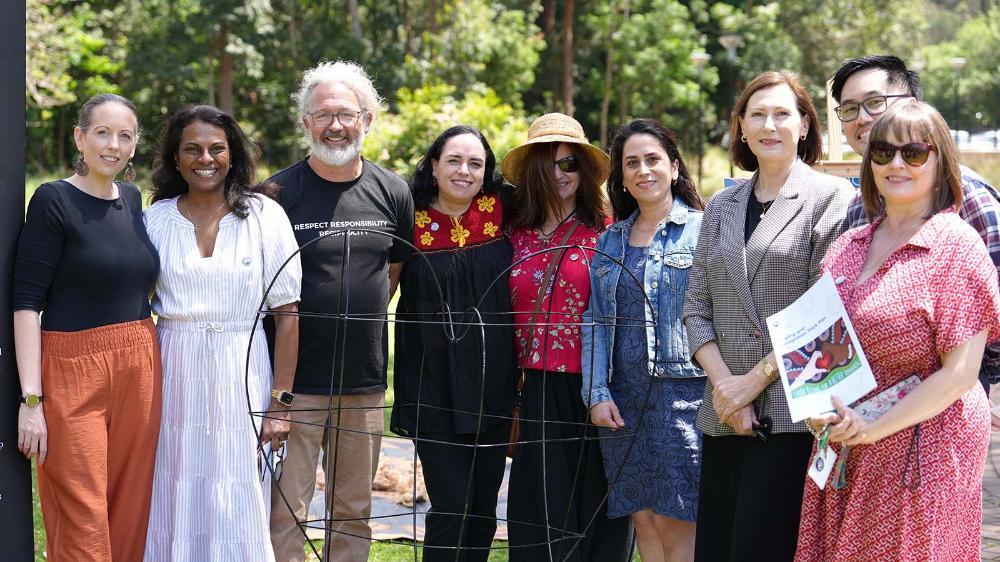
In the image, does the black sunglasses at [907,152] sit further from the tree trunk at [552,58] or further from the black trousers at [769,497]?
the tree trunk at [552,58]

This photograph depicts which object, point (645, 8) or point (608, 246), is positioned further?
point (645, 8)

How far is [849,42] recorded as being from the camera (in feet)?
87.7

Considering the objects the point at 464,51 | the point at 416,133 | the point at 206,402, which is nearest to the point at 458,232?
the point at 206,402

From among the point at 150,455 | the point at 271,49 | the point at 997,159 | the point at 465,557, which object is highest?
the point at 271,49

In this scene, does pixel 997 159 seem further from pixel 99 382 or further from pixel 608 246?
pixel 99 382

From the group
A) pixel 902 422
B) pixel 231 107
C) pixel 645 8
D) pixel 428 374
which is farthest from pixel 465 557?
pixel 645 8

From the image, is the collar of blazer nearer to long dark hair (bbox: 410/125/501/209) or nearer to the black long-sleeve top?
long dark hair (bbox: 410/125/501/209)

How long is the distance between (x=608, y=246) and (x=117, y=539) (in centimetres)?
192

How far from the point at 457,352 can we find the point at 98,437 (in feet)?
4.05

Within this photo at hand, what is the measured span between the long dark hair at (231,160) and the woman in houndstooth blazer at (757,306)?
1.56 metres

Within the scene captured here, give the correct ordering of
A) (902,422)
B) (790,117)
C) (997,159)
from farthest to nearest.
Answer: (997,159), (790,117), (902,422)

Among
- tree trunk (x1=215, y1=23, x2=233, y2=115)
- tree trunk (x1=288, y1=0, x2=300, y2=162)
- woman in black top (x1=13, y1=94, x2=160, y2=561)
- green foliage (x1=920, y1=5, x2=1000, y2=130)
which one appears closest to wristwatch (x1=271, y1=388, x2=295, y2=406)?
woman in black top (x1=13, y1=94, x2=160, y2=561)

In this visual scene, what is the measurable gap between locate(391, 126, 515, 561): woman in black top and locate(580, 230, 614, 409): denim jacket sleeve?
0.99 ft

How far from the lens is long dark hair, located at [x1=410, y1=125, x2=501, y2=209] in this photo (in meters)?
3.85
